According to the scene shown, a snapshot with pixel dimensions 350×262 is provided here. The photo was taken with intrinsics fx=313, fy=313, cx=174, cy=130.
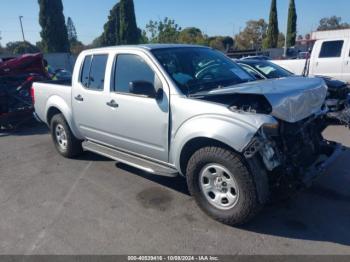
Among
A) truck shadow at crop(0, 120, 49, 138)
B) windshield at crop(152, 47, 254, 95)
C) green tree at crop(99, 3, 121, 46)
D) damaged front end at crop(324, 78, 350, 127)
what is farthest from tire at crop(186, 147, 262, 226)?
green tree at crop(99, 3, 121, 46)

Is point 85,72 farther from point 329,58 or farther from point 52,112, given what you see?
point 329,58

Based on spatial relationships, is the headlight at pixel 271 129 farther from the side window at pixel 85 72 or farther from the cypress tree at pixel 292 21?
the cypress tree at pixel 292 21

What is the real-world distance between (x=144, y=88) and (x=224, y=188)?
1.50 meters

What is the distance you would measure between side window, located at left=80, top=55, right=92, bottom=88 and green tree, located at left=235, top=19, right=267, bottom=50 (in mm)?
62145

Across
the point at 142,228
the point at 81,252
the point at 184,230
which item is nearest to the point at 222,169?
the point at 184,230

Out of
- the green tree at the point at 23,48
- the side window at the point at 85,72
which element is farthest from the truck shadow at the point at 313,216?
the green tree at the point at 23,48

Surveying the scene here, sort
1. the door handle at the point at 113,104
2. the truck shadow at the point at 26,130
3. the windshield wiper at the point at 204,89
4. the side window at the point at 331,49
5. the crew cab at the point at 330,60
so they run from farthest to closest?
the side window at the point at 331,49 < the crew cab at the point at 330,60 < the truck shadow at the point at 26,130 < the door handle at the point at 113,104 < the windshield wiper at the point at 204,89

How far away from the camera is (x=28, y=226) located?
3.66 m

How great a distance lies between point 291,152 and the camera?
3424 mm

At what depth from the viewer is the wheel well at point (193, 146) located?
11.0ft

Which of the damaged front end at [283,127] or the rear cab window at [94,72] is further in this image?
the rear cab window at [94,72]

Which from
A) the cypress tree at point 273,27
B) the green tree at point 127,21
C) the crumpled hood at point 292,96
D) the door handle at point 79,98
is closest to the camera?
the crumpled hood at point 292,96

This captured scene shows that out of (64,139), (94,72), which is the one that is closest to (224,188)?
(94,72)

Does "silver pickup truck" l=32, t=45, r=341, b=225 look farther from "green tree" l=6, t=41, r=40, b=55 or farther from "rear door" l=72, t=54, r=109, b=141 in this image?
"green tree" l=6, t=41, r=40, b=55
